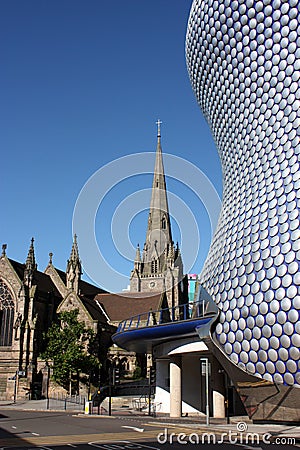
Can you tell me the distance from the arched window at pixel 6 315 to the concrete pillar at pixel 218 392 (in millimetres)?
30810

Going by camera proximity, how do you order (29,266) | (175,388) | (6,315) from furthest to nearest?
(29,266) < (6,315) < (175,388)

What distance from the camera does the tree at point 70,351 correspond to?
43688 mm

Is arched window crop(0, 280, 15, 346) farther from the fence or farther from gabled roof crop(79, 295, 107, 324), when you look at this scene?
the fence

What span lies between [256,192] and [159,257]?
5430 cm

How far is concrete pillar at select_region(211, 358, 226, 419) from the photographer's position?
24328 mm

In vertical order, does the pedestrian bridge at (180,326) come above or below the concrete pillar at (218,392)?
above

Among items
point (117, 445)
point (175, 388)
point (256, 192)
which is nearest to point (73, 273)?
point (175, 388)

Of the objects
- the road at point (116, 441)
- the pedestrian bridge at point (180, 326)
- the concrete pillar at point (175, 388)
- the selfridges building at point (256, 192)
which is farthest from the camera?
the concrete pillar at point (175, 388)

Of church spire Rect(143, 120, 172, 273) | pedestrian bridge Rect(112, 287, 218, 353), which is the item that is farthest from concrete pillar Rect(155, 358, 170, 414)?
church spire Rect(143, 120, 172, 273)

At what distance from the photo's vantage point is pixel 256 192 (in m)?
21.3

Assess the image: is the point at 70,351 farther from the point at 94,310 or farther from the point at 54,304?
the point at 54,304

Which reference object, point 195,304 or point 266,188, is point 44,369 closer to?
point 195,304

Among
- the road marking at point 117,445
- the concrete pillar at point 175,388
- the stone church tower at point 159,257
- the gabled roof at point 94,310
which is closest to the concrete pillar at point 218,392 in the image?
the concrete pillar at point 175,388

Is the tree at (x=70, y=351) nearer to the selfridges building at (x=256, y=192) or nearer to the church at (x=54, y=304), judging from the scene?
Answer: the church at (x=54, y=304)
